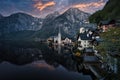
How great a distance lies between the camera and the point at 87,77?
7556 centimetres

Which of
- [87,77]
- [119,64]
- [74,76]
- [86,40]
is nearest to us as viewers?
[119,64]

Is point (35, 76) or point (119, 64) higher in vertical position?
point (119, 64)

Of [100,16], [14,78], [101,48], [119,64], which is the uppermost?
[100,16]

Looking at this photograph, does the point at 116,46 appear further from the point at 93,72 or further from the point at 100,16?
the point at 100,16

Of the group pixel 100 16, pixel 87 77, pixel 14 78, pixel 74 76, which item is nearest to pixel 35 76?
pixel 14 78

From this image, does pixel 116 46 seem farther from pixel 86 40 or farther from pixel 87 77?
pixel 86 40

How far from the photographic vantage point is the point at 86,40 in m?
135

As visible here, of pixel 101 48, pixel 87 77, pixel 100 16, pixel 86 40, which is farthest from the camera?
pixel 100 16

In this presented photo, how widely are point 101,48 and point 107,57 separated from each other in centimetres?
287

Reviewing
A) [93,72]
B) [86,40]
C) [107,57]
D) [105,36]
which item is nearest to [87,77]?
[93,72]

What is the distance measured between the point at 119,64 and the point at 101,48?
708 centimetres

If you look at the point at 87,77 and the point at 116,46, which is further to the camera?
the point at 87,77

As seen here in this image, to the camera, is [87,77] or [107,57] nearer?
[107,57]

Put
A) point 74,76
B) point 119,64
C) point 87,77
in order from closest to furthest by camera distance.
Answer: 1. point 119,64
2. point 87,77
3. point 74,76
